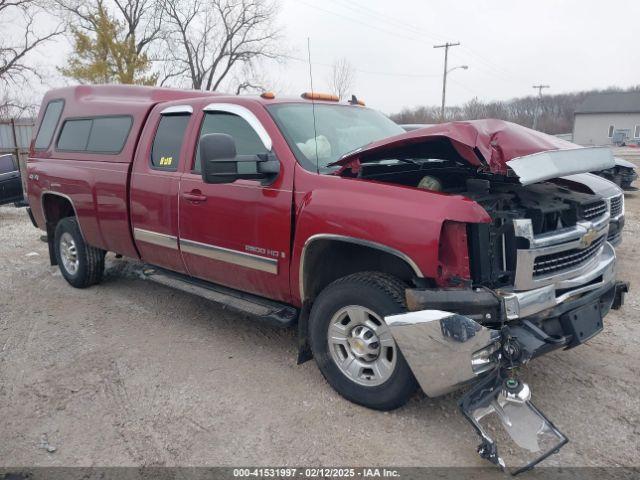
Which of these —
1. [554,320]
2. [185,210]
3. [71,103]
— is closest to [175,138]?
[185,210]

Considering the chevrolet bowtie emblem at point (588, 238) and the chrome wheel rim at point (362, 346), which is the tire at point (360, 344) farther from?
the chevrolet bowtie emblem at point (588, 238)

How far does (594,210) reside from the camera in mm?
3670

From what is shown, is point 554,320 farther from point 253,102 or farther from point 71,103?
point 71,103

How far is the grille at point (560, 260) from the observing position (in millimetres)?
3070

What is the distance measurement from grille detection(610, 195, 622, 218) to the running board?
13.8 feet

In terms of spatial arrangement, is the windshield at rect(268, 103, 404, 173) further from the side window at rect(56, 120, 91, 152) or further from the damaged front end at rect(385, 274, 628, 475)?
the side window at rect(56, 120, 91, 152)

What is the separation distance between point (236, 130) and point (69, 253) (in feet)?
10.3

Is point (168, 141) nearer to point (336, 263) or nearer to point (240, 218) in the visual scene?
→ point (240, 218)

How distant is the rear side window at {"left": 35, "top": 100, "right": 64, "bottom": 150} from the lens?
6.16 metres

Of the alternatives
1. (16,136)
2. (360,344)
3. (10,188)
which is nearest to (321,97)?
(360,344)

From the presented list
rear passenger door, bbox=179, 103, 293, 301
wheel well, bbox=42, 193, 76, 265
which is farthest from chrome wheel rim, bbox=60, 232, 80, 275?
rear passenger door, bbox=179, 103, 293, 301

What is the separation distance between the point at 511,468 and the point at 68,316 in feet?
13.8

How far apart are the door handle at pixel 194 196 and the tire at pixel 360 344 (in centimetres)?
131

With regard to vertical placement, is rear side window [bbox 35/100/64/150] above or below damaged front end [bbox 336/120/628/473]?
above
